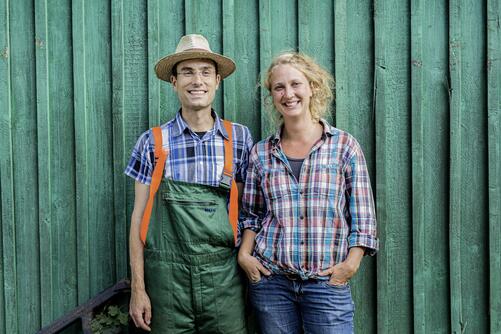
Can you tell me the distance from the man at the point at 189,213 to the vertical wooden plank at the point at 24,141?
1.05m

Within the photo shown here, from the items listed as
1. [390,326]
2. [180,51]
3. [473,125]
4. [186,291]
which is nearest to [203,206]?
[186,291]

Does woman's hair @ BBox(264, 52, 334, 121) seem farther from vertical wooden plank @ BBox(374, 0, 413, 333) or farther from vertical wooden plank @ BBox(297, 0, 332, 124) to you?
vertical wooden plank @ BBox(374, 0, 413, 333)

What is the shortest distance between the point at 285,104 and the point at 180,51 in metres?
0.67

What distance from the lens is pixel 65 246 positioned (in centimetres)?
339

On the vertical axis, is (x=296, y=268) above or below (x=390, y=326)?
above

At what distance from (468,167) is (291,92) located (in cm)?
128

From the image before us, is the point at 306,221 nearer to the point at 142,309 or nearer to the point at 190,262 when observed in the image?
the point at 190,262

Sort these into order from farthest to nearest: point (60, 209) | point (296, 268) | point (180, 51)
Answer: point (60, 209), point (180, 51), point (296, 268)

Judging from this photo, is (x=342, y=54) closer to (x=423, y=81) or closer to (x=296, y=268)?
(x=423, y=81)

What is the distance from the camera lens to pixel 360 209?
252 centimetres

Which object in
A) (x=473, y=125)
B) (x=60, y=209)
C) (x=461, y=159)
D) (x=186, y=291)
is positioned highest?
(x=473, y=125)

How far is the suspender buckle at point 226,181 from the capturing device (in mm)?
2695

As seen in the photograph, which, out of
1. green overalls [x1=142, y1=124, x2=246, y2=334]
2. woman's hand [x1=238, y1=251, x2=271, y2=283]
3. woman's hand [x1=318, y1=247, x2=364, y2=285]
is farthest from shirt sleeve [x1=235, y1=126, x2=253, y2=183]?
woman's hand [x1=318, y1=247, x2=364, y2=285]

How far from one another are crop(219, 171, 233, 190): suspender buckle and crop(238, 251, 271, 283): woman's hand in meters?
0.37
